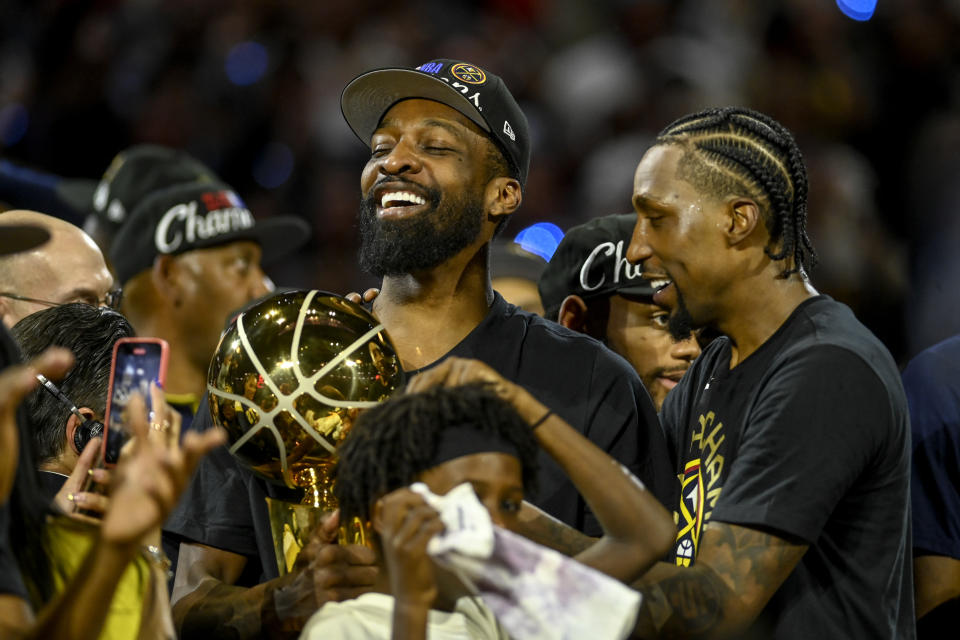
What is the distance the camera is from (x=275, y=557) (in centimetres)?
339

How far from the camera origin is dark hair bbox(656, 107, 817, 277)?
3471 mm

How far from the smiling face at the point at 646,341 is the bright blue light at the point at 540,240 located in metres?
1.81

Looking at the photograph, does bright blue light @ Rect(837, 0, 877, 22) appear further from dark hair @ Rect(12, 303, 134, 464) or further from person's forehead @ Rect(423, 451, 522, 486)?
person's forehead @ Rect(423, 451, 522, 486)

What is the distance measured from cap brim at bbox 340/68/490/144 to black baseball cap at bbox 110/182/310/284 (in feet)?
7.68

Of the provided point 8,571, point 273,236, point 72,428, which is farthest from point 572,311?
point 8,571

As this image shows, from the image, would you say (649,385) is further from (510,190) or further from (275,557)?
(275,557)

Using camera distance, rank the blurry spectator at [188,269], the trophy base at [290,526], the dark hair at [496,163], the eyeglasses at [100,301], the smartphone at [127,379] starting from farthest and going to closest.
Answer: the blurry spectator at [188,269] → the eyeglasses at [100,301] → the dark hair at [496,163] → the trophy base at [290,526] → the smartphone at [127,379]

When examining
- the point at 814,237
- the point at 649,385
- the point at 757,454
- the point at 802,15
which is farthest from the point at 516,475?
the point at 802,15

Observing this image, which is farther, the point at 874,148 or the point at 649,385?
the point at 874,148

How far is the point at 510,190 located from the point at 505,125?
21 cm

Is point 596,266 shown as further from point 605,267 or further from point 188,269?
point 188,269

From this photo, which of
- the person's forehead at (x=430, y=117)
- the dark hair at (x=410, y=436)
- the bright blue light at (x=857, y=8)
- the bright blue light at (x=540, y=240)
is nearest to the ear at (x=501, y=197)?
the person's forehead at (x=430, y=117)

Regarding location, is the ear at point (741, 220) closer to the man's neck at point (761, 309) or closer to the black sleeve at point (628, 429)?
the man's neck at point (761, 309)

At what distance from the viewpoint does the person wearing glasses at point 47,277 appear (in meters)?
4.36
